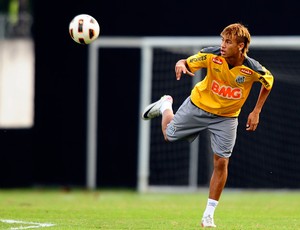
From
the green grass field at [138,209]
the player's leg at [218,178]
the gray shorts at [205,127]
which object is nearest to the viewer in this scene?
the player's leg at [218,178]

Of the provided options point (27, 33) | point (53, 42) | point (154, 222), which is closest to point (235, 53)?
point (154, 222)

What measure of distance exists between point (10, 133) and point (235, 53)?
29.6 feet

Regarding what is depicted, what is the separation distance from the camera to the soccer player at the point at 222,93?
37.4ft

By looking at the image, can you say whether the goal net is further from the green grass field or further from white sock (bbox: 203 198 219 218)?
white sock (bbox: 203 198 219 218)

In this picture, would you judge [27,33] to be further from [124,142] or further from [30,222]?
[30,222]

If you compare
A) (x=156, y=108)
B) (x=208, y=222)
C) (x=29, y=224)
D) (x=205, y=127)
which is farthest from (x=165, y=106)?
(x=29, y=224)

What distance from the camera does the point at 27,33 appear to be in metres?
40.8

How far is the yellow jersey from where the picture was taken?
11.6 meters

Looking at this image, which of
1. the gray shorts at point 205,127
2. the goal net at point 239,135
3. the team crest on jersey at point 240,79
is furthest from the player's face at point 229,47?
the goal net at point 239,135

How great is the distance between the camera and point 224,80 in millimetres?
11648

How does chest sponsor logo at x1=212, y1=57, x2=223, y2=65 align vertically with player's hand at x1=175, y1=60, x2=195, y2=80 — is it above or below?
above

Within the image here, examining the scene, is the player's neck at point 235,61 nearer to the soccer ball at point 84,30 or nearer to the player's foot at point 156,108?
the player's foot at point 156,108

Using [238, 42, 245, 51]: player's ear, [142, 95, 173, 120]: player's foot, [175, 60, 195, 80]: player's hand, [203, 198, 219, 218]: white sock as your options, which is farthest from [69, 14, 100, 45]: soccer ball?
[203, 198, 219, 218]: white sock

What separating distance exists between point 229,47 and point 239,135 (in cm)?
791
